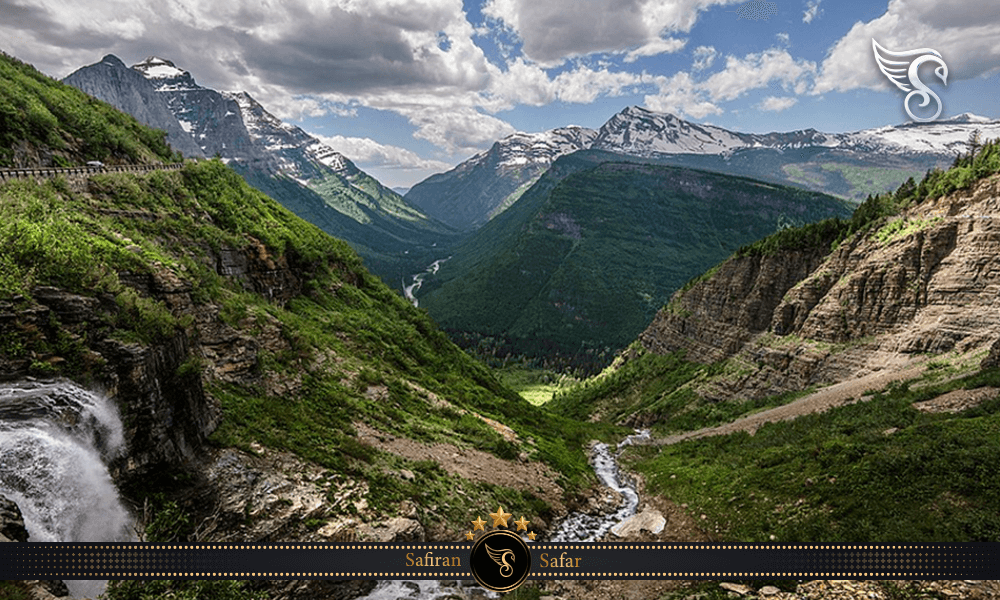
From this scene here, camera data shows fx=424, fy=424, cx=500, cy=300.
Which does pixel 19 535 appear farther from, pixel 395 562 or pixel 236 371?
pixel 236 371

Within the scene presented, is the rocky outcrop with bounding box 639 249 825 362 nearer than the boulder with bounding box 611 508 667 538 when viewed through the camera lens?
No

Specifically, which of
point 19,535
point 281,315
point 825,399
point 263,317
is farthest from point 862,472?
point 281,315

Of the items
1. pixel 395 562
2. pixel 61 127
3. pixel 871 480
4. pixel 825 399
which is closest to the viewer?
pixel 395 562

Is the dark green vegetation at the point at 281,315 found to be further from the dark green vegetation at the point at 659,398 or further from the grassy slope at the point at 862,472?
the dark green vegetation at the point at 659,398

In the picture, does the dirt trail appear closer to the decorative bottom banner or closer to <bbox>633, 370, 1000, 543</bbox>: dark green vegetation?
<bbox>633, 370, 1000, 543</bbox>: dark green vegetation

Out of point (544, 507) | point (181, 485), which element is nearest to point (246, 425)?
point (181, 485)

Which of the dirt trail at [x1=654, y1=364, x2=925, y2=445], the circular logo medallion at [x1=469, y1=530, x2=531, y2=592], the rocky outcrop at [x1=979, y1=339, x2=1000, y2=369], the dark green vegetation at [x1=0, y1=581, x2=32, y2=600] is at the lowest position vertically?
the dirt trail at [x1=654, y1=364, x2=925, y2=445]

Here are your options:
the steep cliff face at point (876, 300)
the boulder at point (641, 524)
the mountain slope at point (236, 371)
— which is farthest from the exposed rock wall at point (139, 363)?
the steep cliff face at point (876, 300)

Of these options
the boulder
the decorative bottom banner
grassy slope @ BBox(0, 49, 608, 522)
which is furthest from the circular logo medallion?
the boulder
